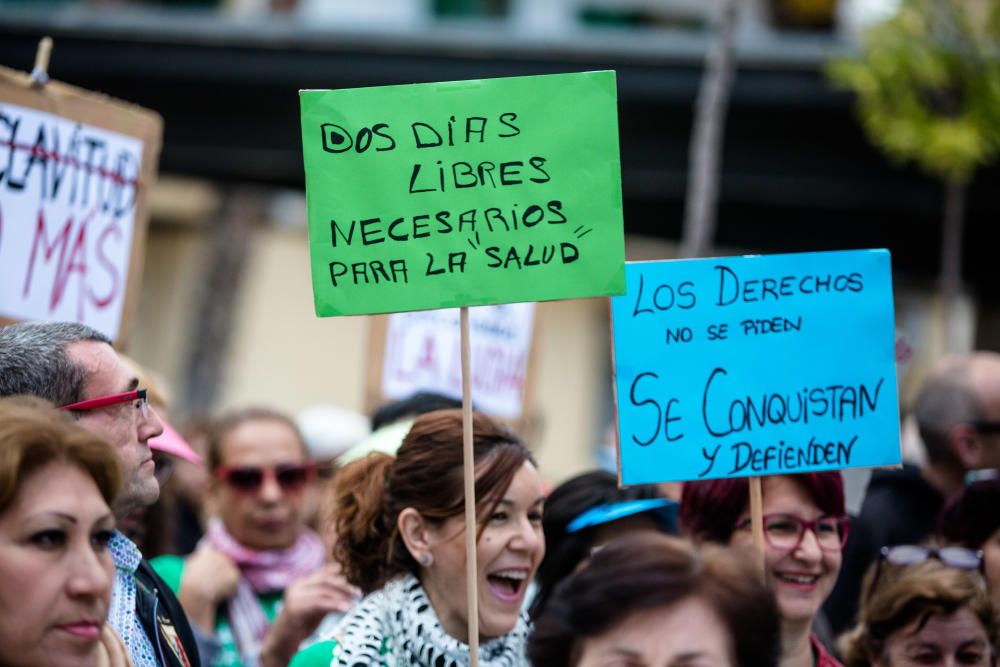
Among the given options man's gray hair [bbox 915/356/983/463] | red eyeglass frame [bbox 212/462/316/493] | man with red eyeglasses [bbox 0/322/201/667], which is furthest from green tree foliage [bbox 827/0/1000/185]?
man with red eyeglasses [bbox 0/322/201/667]

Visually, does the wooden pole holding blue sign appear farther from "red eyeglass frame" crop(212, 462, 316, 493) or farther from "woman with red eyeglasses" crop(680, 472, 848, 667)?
"red eyeglass frame" crop(212, 462, 316, 493)

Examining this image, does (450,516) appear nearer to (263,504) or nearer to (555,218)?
(555,218)

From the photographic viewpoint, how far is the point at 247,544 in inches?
195

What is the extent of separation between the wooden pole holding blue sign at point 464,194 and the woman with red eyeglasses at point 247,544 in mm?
1351

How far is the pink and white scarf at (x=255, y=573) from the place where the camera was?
462 centimetres

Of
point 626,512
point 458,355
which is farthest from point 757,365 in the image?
point 458,355

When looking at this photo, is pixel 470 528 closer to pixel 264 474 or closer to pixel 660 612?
pixel 660 612

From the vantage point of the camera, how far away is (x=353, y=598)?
164 inches

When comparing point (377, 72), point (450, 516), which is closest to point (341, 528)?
point (450, 516)

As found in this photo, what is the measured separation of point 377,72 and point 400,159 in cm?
1061

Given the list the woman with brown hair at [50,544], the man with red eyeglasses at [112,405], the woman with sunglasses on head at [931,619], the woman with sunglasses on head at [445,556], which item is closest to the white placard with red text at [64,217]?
the man with red eyeglasses at [112,405]

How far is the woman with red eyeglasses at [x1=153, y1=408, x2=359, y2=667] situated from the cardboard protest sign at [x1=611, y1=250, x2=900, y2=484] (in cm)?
130

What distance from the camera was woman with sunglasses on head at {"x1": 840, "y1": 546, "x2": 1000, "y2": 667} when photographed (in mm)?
3562

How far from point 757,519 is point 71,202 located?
2281 millimetres
